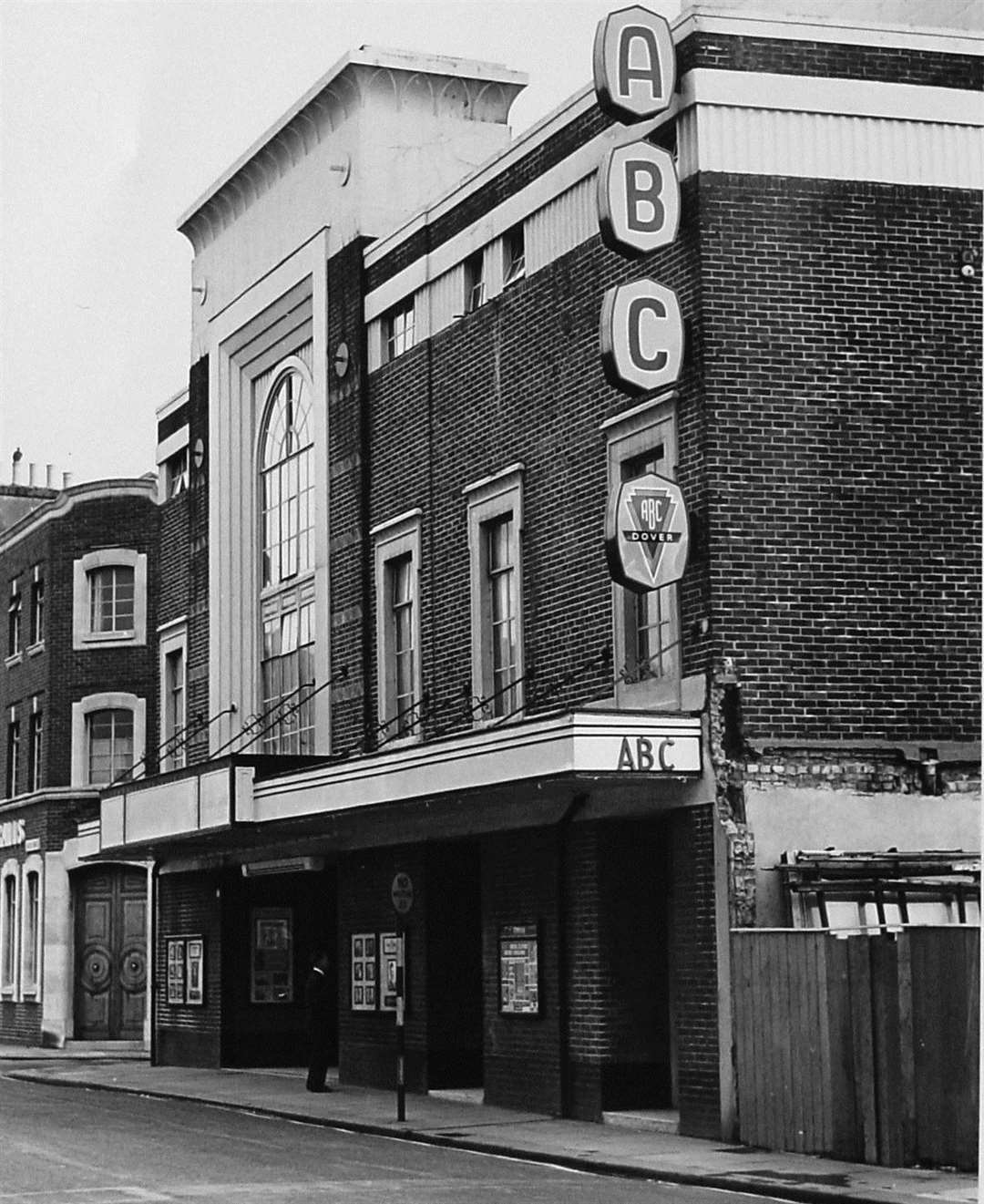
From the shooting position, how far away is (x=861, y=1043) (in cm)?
1786

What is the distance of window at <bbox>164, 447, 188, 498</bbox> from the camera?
124ft

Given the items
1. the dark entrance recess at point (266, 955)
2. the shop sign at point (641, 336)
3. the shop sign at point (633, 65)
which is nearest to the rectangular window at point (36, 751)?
the dark entrance recess at point (266, 955)

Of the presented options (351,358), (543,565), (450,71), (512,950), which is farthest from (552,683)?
(450,71)

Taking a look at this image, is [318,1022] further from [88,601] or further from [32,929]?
[32,929]

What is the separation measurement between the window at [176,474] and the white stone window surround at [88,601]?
7.30m

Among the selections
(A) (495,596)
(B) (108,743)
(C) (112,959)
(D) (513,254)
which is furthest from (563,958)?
(B) (108,743)

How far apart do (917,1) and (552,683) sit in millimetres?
9179

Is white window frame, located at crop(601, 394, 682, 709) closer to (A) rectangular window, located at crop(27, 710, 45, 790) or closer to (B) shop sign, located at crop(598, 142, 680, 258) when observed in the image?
(B) shop sign, located at crop(598, 142, 680, 258)

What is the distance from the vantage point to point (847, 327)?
2130 centimetres

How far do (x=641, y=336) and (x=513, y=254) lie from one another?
5.09 metres

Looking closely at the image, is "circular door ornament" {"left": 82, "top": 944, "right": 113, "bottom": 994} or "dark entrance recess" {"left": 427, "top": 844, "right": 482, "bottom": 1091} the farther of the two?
"circular door ornament" {"left": 82, "top": 944, "right": 113, "bottom": 994}

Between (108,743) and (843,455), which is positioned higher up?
(843,455)

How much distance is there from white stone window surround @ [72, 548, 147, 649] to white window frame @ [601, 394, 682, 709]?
80.9 ft

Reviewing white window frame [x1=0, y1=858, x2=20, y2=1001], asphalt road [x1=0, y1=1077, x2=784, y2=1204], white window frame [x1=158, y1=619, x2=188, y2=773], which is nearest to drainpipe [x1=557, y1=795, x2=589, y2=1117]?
asphalt road [x1=0, y1=1077, x2=784, y2=1204]
